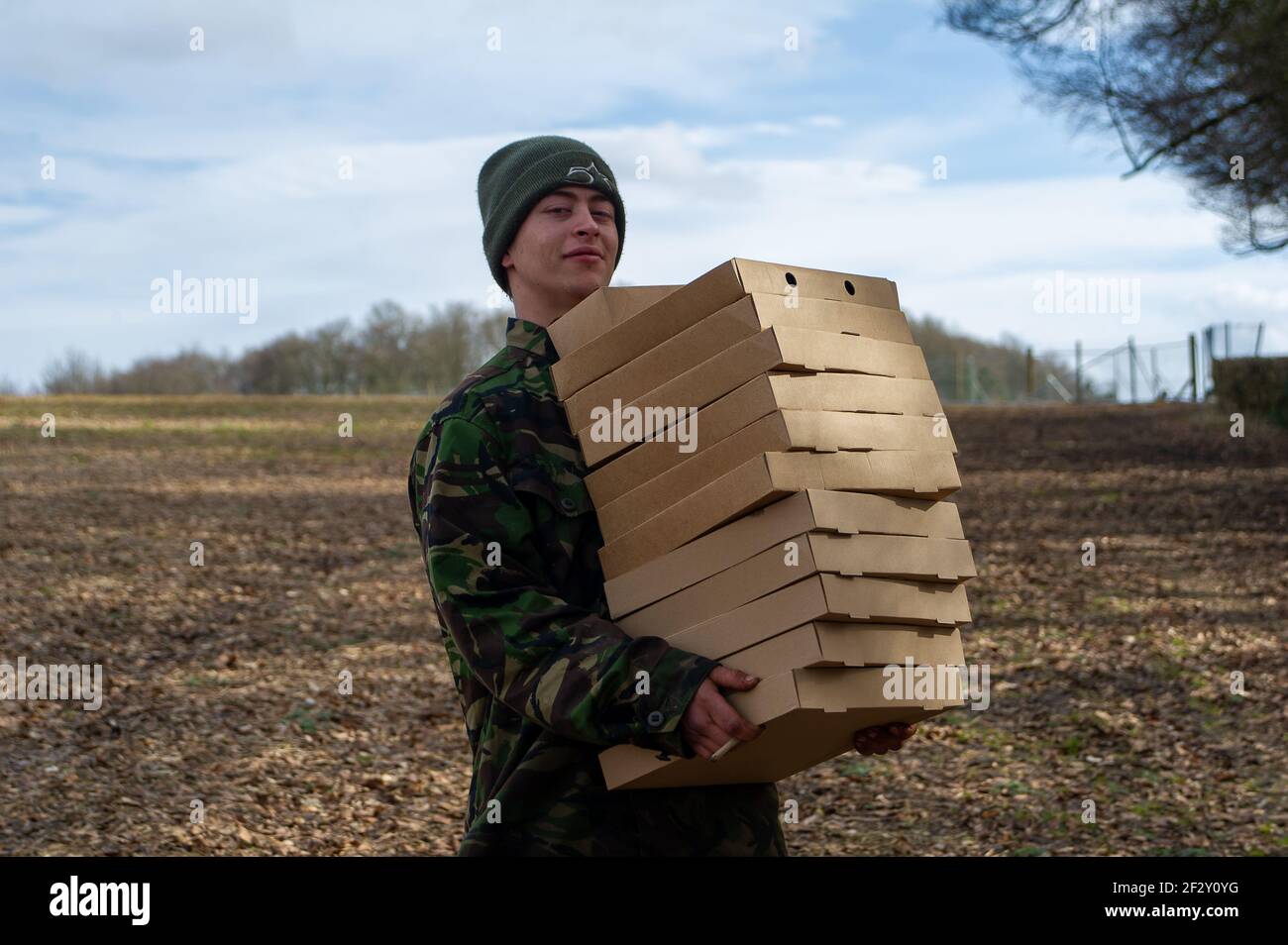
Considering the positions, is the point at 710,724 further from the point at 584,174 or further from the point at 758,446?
the point at 584,174

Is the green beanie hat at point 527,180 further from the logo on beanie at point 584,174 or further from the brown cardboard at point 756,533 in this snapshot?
the brown cardboard at point 756,533

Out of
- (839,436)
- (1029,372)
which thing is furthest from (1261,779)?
(1029,372)

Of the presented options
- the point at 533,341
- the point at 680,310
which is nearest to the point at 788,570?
the point at 680,310

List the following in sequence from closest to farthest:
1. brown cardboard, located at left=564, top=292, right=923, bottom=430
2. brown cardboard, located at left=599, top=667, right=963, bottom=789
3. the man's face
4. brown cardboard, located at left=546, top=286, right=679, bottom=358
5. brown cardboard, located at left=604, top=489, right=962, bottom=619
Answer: brown cardboard, located at left=599, top=667, right=963, bottom=789 < brown cardboard, located at left=604, top=489, right=962, bottom=619 < brown cardboard, located at left=564, top=292, right=923, bottom=430 < brown cardboard, located at left=546, top=286, right=679, bottom=358 < the man's face

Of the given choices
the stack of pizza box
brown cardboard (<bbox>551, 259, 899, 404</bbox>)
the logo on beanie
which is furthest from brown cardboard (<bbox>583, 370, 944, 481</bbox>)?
the logo on beanie

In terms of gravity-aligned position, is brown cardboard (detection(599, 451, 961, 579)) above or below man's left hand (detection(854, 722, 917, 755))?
above

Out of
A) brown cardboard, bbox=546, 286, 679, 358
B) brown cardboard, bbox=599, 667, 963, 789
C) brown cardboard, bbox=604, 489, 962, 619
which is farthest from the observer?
brown cardboard, bbox=546, 286, 679, 358

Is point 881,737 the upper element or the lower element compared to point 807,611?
lower

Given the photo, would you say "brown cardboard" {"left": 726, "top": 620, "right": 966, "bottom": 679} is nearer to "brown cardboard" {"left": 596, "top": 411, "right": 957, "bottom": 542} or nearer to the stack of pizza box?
the stack of pizza box

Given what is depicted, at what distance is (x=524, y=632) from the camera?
7.74 ft

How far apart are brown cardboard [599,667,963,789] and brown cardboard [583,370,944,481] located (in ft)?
1.62

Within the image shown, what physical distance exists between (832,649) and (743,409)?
1.62 ft

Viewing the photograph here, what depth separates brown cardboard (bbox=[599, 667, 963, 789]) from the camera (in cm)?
228
